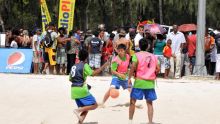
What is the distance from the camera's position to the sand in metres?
11.1

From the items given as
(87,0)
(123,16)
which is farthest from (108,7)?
(87,0)

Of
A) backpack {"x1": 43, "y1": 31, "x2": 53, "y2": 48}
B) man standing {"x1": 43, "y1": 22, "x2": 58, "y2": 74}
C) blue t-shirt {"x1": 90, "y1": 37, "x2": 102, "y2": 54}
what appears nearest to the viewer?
backpack {"x1": 43, "y1": 31, "x2": 53, "y2": 48}

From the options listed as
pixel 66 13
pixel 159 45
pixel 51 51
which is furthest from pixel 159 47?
pixel 66 13

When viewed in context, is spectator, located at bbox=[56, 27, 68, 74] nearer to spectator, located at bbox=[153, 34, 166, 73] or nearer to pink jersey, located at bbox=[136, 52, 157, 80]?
spectator, located at bbox=[153, 34, 166, 73]

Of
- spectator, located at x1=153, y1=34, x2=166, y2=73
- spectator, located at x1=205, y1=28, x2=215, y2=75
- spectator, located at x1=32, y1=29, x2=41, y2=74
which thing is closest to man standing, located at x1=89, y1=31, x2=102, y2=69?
spectator, located at x1=32, y1=29, x2=41, y2=74

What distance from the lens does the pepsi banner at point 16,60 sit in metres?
21.2

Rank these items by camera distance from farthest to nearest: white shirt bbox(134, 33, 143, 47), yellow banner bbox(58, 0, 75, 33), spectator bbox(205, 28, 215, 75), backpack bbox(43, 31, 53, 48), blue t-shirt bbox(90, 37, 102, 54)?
yellow banner bbox(58, 0, 75, 33) → blue t-shirt bbox(90, 37, 102, 54) → spectator bbox(205, 28, 215, 75) → backpack bbox(43, 31, 53, 48) → white shirt bbox(134, 33, 143, 47)

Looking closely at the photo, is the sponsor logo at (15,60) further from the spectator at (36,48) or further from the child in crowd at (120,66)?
the child in crowd at (120,66)

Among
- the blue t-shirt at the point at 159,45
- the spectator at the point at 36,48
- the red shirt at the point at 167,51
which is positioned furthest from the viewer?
the spectator at the point at 36,48

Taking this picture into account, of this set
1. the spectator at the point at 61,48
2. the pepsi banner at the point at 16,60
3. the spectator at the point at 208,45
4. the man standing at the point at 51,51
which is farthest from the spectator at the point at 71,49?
the spectator at the point at 208,45

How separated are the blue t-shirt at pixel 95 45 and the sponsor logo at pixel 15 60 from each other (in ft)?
9.42

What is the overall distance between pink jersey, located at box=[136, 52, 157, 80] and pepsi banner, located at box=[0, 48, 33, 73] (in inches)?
463

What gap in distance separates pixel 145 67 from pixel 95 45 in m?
10.3

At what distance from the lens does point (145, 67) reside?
9945 millimetres
